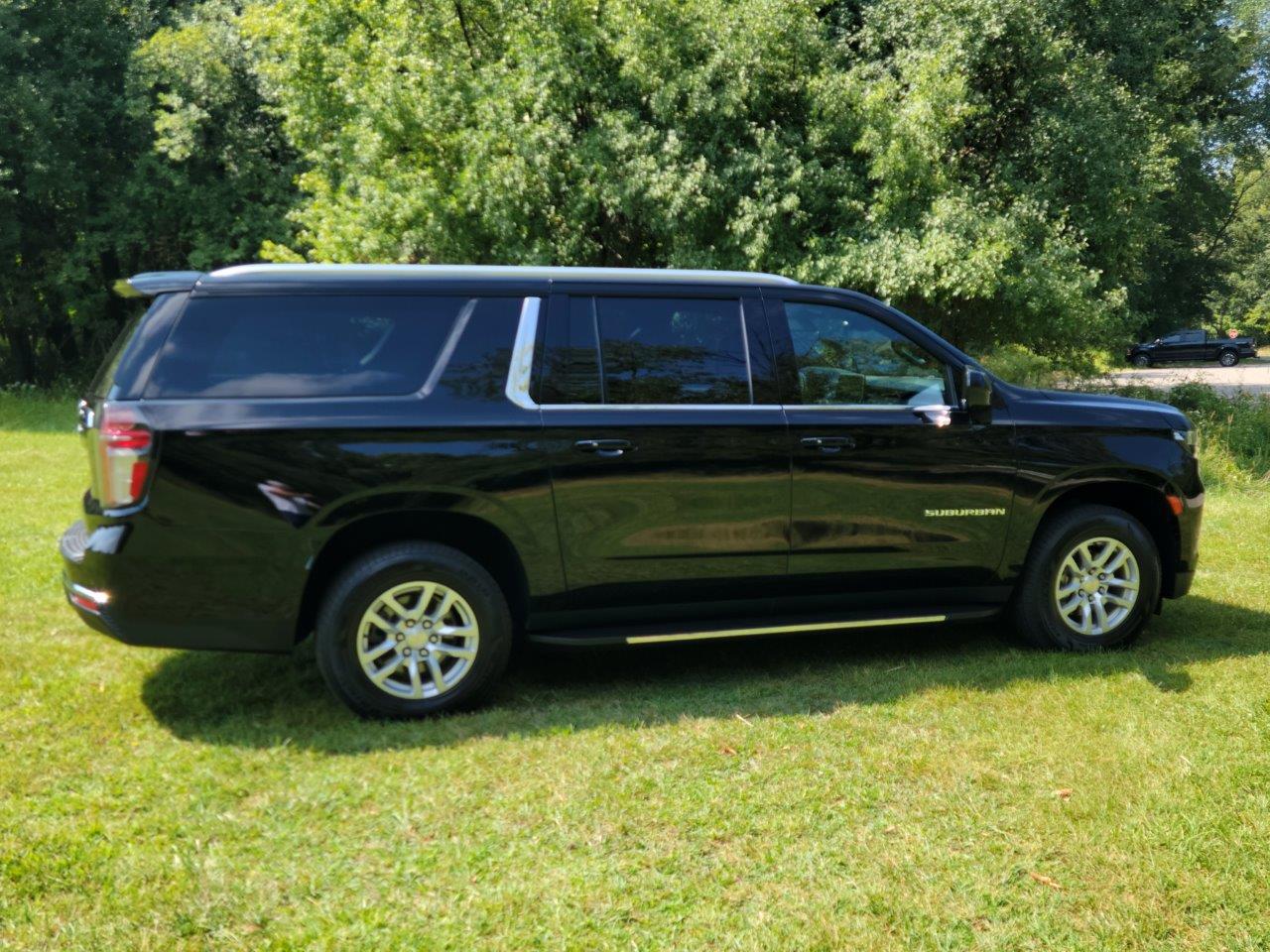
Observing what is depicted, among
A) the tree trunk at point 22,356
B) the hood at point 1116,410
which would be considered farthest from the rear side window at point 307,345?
the tree trunk at point 22,356

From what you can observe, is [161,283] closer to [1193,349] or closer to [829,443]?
[829,443]

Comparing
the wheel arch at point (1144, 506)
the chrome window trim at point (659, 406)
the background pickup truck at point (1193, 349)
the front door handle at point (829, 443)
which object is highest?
the chrome window trim at point (659, 406)

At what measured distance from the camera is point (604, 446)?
16.0 ft

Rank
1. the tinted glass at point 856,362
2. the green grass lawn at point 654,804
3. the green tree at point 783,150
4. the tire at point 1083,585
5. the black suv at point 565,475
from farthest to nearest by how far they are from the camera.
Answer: the green tree at point 783,150
the tire at point 1083,585
the tinted glass at point 856,362
the black suv at point 565,475
the green grass lawn at point 654,804

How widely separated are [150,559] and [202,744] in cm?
78

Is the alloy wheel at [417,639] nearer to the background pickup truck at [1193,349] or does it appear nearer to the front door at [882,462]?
the front door at [882,462]

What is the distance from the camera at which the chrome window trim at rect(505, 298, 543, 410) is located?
4.84 metres

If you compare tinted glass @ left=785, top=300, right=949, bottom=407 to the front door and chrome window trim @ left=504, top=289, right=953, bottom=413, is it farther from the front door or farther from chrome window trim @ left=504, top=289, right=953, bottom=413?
chrome window trim @ left=504, top=289, right=953, bottom=413

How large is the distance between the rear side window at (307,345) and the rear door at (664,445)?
0.57m

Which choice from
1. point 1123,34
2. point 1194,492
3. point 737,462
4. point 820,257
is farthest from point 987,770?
point 1123,34

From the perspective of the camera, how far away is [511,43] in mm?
15836

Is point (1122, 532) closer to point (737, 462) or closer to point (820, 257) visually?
point (737, 462)

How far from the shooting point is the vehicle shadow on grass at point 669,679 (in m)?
4.66

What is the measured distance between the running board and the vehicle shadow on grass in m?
0.28
